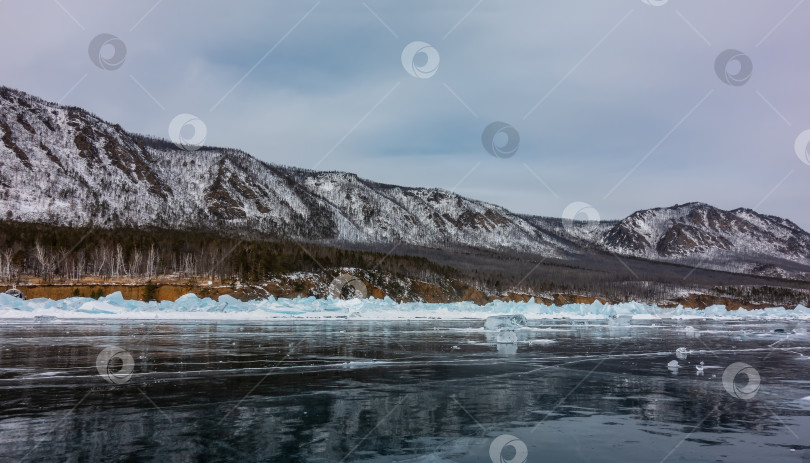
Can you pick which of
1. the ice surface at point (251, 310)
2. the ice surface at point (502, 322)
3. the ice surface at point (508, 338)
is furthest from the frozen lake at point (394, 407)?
the ice surface at point (251, 310)

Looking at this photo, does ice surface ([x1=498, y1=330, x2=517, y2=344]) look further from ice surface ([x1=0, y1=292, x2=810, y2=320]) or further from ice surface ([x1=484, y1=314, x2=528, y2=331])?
ice surface ([x1=0, y1=292, x2=810, y2=320])

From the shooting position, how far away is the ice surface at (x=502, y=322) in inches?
1911

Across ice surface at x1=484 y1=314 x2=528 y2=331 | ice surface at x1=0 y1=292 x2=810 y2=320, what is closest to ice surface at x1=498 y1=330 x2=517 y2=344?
ice surface at x1=484 y1=314 x2=528 y2=331

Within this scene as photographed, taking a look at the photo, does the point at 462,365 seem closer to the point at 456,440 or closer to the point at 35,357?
the point at 456,440

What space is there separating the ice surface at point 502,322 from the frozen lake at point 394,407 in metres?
23.0

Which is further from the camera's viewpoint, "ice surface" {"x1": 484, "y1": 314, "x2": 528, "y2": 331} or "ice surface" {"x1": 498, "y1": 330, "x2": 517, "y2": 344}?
"ice surface" {"x1": 484, "y1": 314, "x2": 528, "y2": 331}

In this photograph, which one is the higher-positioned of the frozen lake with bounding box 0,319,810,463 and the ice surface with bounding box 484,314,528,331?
the ice surface with bounding box 484,314,528,331

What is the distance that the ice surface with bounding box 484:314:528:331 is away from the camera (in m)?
48.5

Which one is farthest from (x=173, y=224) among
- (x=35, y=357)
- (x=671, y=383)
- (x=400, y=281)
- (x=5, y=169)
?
(x=671, y=383)

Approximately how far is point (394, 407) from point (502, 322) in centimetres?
3663

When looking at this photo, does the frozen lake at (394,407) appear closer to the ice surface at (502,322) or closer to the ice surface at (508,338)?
the ice surface at (508,338)

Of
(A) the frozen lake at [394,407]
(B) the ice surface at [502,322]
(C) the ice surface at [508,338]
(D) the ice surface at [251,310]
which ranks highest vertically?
(D) the ice surface at [251,310]

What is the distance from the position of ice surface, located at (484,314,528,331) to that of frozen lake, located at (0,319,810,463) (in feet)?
75.6

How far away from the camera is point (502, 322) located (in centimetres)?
4897
